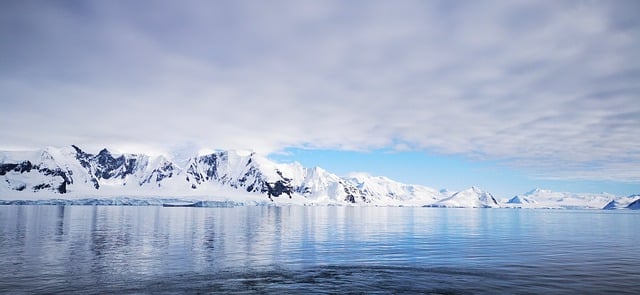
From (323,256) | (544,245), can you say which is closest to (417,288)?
(323,256)

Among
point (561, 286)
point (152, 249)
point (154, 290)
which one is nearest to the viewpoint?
point (154, 290)

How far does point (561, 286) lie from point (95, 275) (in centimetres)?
3730

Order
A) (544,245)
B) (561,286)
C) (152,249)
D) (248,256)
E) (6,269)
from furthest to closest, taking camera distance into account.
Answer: (544,245), (152,249), (248,256), (6,269), (561,286)

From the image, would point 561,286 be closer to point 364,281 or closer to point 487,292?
point 487,292

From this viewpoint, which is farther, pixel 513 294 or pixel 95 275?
pixel 95 275

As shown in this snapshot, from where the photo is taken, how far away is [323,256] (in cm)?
4806

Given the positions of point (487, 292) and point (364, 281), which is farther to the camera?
point (364, 281)

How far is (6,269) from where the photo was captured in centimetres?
3681

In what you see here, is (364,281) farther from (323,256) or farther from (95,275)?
(95,275)

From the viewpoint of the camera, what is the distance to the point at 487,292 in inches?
1198

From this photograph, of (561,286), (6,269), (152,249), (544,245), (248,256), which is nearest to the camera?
(561,286)

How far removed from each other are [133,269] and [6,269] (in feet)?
35.1

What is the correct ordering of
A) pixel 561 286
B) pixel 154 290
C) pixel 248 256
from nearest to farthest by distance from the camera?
pixel 154 290
pixel 561 286
pixel 248 256

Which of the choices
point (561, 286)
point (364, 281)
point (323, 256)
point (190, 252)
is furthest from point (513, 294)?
point (190, 252)
